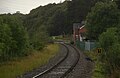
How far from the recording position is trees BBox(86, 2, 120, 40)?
47625 millimetres

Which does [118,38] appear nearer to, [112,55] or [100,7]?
[112,55]

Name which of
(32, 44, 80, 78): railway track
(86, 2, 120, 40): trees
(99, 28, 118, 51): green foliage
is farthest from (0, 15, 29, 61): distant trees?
(86, 2, 120, 40): trees

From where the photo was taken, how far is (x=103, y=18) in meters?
48.2

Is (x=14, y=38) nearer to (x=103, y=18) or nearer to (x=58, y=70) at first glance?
(x=58, y=70)

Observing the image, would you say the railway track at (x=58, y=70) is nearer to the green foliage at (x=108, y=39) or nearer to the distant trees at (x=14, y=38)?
the green foliage at (x=108, y=39)

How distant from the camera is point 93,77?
65.7 feet

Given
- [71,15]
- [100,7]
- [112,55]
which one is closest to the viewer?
[112,55]

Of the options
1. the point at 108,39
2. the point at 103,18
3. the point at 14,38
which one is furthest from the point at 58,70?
the point at 103,18

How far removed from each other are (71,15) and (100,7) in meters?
71.1

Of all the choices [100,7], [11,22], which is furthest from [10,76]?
[100,7]

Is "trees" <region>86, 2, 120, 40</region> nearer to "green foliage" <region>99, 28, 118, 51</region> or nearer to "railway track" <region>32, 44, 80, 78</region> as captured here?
"railway track" <region>32, 44, 80, 78</region>

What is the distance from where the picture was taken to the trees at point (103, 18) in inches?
1875

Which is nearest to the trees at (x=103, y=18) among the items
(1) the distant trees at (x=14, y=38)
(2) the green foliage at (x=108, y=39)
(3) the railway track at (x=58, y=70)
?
(1) the distant trees at (x=14, y=38)

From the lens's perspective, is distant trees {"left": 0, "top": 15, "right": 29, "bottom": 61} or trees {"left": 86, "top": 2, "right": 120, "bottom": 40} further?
trees {"left": 86, "top": 2, "right": 120, "bottom": 40}
